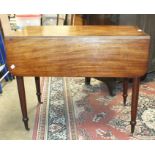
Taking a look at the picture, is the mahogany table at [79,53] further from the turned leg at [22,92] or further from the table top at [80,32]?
the turned leg at [22,92]

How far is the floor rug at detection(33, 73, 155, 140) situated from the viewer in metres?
1.85

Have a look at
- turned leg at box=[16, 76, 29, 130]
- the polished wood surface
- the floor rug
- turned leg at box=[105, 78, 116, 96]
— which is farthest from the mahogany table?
turned leg at box=[105, 78, 116, 96]

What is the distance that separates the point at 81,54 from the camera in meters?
1.55

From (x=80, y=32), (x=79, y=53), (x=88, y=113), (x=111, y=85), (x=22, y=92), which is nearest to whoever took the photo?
(x=79, y=53)

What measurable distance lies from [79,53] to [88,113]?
2.61ft

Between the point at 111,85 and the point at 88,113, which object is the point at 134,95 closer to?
the point at 88,113

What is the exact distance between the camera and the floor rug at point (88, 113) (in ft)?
6.06

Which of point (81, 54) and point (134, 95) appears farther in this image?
point (134, 95)

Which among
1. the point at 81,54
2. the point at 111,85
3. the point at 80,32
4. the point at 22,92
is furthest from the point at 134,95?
the point at 22,92

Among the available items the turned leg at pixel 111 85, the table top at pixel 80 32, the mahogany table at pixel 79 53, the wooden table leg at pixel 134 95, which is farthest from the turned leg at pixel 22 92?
the turned leg at pixel 111 85
